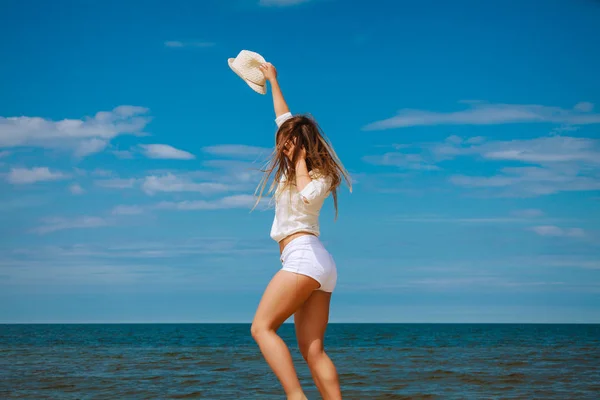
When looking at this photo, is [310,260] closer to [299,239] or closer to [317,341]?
[299,239]

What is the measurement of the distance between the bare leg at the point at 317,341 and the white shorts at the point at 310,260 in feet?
0.34

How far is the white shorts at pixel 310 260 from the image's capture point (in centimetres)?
345

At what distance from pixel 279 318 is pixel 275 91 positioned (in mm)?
1438

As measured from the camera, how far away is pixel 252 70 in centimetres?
422

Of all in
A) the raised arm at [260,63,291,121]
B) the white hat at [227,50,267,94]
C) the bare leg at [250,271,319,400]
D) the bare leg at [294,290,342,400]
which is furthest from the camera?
the white hat at [227,50,267,94]

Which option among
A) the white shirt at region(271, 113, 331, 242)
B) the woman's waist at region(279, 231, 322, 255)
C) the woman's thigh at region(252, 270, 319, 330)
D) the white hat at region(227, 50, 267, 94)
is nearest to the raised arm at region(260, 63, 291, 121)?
the white hat at region(227, 50, 267, 94)

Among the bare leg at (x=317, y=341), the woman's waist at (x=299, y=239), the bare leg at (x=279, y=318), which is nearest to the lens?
the bare leg at (x=279, y=318)

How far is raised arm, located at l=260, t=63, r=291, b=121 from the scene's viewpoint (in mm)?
3998

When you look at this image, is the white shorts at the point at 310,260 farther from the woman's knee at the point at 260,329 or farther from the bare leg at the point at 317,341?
the woman's knee at the point at 260,329

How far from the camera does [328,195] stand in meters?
3.78

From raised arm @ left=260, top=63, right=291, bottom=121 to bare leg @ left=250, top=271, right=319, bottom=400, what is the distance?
106cm

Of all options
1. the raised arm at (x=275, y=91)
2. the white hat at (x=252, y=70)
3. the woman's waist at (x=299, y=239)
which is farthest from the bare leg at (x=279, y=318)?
the white hat at (x=252, y=70)

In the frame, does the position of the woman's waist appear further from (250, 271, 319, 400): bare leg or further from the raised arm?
the raised arm

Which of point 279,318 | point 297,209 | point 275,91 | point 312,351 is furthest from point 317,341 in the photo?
point 275,91
